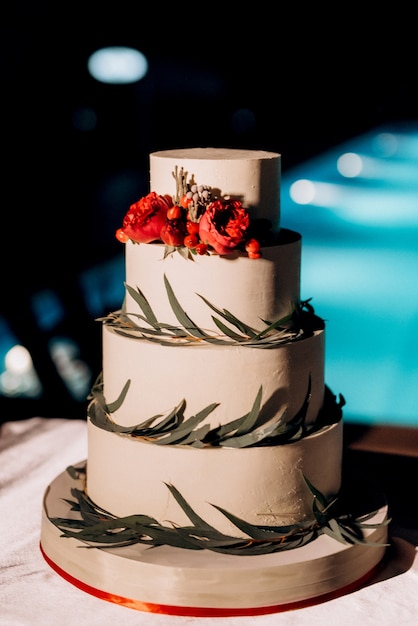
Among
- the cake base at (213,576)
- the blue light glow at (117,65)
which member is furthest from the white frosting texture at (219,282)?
the blue light glow at (117,65)

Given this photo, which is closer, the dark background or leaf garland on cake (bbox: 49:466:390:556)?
leaf garland on cake (bbox: 49:466:390:556)

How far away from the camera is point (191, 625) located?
2504mm

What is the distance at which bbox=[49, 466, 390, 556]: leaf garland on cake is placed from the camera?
258 cm

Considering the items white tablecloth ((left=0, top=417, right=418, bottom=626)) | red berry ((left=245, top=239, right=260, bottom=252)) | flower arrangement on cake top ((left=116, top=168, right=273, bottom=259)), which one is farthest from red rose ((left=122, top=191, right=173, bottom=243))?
white tablecloth ((left=0, top=417, right=418, bottom=626))

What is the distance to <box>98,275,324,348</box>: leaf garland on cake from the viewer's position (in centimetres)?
257

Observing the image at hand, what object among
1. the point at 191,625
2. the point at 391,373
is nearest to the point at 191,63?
the point at 391,373

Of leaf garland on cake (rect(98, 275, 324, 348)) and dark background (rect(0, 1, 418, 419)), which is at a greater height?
dark background (rect(0, 1, 418, 419))

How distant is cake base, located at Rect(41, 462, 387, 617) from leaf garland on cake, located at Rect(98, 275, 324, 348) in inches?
22.1

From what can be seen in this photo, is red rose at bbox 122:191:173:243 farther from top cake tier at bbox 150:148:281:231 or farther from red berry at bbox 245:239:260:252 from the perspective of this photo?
red berry at bbox 245:239:260:252

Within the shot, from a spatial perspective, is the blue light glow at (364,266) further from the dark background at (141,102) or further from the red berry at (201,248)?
the red berry at (201,248)

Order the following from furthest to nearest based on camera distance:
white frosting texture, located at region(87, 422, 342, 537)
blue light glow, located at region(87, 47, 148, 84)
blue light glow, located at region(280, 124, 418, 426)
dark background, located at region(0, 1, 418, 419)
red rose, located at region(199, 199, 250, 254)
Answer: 1. blue light glow, located at region(280, 124, 418, 426)
2. blue light glow, located at region(87, 47, 148, 84)
3. dark background, located at region(0, 1, 418, 419)
4. white frosting texture, located at region(87, 422, 342, 537)
5. red rose, located at region(199, 199, 250, 254)

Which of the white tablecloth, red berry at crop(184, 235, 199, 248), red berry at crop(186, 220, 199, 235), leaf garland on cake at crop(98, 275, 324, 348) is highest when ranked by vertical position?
red berry at crop(186, 220, 199, 235)

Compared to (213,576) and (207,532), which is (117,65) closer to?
(207,532)

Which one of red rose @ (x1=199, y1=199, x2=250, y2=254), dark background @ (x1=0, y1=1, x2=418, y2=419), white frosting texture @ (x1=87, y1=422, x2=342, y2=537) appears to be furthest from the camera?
dark background @ (x1=0, y1=1, x2=418, y2=419)
